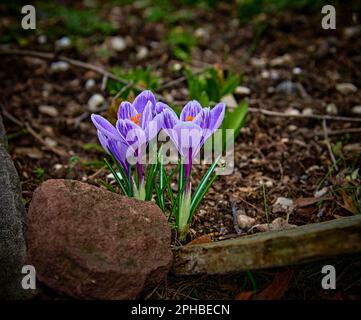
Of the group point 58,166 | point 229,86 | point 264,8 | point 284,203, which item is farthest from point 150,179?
point 264,8

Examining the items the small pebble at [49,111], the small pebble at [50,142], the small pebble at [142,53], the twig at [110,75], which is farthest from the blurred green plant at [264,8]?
the small pebble at [50,142]

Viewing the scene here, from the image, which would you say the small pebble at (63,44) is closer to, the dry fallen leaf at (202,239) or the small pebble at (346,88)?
the small pebble at (346,88)

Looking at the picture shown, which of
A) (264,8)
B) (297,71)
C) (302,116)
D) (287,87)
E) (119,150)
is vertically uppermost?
(264,8)

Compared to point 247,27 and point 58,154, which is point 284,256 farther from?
point 247,27

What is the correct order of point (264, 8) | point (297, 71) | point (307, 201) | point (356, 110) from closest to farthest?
1. point (307, 201)
2. point (356, 110)
3. point (297, 71)
4. point (264, 8)

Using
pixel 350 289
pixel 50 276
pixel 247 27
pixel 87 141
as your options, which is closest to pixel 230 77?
pixel 87 141

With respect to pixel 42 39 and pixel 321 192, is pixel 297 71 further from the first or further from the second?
pixel 42 39
